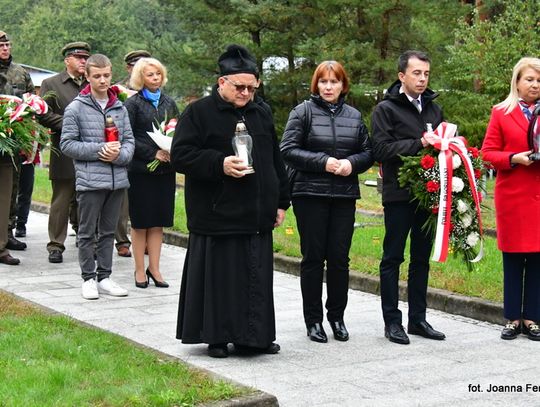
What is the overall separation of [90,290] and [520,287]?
383 centimetres

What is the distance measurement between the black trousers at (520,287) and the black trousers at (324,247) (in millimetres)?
1262

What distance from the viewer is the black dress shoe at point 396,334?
25.6ft

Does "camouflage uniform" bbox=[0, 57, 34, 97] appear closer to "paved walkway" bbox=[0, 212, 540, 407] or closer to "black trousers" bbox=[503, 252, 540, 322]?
"paved walkway" bbox=[0, 212, 540, 407]

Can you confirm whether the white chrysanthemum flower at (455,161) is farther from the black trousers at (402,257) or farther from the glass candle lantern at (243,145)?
the glass candle lantern at (243,145)

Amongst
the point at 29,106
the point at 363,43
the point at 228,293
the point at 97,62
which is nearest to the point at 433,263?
the point at 228,293

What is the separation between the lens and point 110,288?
9656 millimetres

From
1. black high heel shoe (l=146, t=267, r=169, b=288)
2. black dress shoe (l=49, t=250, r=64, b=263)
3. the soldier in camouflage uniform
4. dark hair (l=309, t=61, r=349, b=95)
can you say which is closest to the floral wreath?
dark hair (l=309, t=61, r=349, b=95)

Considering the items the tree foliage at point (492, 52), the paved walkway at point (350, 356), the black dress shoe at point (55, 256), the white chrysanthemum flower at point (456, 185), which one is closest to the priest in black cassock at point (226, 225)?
the paved walkway at point (350, 356)

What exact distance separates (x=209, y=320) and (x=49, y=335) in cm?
112

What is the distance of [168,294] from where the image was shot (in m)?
9.82

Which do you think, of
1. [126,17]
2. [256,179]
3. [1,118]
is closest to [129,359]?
[256,179]

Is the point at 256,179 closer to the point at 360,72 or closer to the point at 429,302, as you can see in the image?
the point at 429,302

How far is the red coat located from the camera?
7.92m

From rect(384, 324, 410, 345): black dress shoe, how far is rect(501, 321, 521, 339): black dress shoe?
77 centimetres
